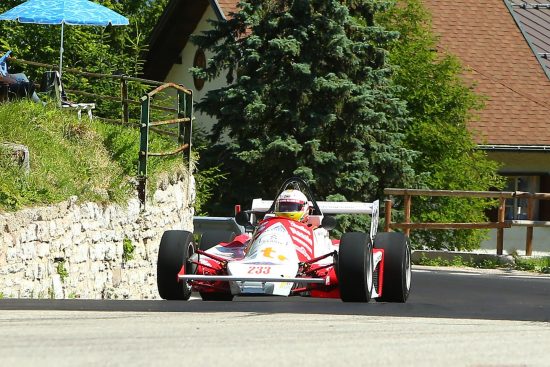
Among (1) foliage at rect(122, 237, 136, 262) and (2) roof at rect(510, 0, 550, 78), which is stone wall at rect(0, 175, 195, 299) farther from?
(2) roof at rect(510, 0, 550, 78)

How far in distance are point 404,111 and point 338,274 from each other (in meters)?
18.5

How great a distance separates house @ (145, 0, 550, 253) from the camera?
3734cm

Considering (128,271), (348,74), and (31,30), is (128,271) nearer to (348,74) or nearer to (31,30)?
(348,74)

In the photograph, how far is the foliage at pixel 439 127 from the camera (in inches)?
1296

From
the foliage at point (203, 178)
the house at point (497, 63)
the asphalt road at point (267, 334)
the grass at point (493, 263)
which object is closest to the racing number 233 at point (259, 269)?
the asphalt road at point (267, 334)

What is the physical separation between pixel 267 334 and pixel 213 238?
599 centimetres

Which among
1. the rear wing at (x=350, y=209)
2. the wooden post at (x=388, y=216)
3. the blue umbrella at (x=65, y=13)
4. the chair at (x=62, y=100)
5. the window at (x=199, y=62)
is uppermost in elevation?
the blue umbrella at (x=65, y=13)

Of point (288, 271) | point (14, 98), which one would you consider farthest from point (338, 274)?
point (14, 98)

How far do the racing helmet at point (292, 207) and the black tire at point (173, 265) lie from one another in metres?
1.13

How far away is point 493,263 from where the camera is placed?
Answer: 26.8 meters

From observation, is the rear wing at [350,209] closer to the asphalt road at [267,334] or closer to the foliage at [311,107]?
the asphalt road at [267,334]

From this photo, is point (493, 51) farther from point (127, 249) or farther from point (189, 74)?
point (127, 249)

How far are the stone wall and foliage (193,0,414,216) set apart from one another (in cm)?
859

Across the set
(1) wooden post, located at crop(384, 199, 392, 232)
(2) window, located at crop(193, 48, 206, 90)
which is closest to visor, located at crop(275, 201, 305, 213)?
(1) wooden post, located at crop(384, 199, 392, 232)
